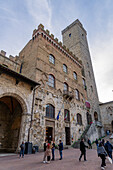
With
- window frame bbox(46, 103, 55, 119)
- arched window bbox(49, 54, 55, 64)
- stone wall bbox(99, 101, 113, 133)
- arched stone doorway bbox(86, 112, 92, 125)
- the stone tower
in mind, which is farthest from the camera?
stone wall bbox(99, 101, 113, 133)

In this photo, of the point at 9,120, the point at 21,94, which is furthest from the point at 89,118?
the point at 21,94

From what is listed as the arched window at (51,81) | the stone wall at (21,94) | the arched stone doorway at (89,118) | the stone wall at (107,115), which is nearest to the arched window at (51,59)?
the arched window at (51,81)

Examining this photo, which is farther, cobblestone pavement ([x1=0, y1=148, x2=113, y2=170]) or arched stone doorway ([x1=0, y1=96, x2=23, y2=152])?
arched stone doorway ([x1=0, y1=96, x2=23, y2=152])

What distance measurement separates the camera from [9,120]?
14023mm

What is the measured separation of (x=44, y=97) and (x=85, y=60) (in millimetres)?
17777

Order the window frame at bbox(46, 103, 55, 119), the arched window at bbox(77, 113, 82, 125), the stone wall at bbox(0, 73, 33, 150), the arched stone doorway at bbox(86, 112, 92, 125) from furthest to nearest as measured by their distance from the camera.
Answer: the arched stone doorway at bbox(86, 112, 92, 125) → the arched window at bbox(77, 113, 82, 125) → the window frame at bbox(46, 103, 55, 119) → the stone wall at bbox(0, 73, 33, 150)

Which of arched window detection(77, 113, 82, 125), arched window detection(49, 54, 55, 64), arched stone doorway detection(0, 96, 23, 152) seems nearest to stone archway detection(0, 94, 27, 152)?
arched stone doorway detection(0, 96, 23, 152)

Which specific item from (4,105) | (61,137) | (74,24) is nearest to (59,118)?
(61,137)

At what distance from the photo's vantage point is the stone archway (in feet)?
40.7

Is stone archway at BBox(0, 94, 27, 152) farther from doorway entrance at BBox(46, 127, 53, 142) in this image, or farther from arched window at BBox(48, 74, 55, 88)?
arched window at BBox(48, 74, 55, 88)

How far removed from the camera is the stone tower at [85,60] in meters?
23.9

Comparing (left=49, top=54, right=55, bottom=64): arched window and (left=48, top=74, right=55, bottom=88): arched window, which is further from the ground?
(left=49, top=54, right=55, bottom=64): arched window

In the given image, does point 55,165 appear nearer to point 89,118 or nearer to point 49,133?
point 49,133

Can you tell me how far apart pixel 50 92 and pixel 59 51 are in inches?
345
